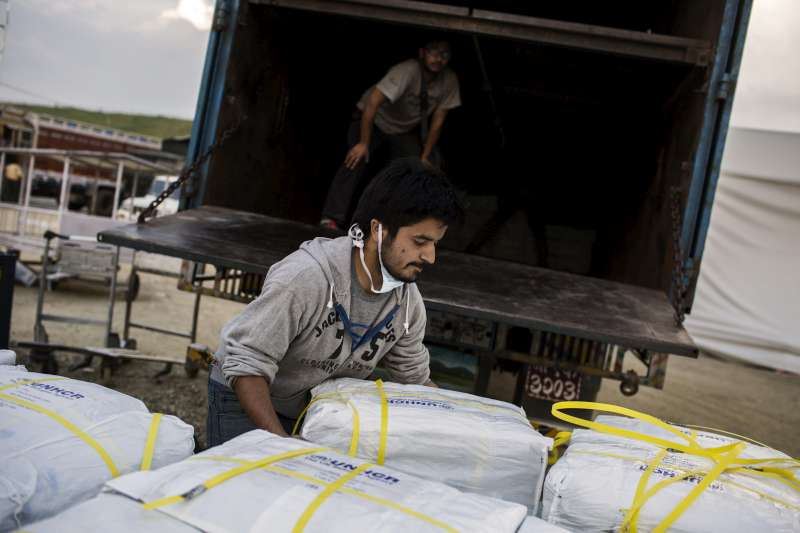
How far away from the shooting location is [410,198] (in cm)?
207

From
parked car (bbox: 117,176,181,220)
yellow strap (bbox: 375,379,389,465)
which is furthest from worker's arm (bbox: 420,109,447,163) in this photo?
parked car (bbox: 117,176,181,220)

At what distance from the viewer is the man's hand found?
4.70m

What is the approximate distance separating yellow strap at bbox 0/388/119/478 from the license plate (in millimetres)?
2825

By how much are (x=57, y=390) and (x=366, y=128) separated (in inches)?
137

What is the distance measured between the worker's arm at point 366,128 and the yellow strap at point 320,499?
3588mm

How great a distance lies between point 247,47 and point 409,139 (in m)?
1.53

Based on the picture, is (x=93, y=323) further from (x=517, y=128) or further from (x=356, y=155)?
(x=517, y=128)

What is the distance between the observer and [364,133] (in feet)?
15.5

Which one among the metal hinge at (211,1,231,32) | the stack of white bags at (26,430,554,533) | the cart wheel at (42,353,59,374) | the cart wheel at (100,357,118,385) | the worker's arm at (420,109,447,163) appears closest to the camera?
the stack of white bags at (26,430,554,533)

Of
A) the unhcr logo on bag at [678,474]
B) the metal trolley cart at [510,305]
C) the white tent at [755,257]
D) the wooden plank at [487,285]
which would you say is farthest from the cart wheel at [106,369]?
the white tent at [755,257]

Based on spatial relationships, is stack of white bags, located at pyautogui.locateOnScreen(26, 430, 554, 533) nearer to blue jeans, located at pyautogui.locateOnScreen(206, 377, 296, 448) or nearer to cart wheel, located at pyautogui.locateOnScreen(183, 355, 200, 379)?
blue jeans, located at pyautogui.locateOnScreen(206, 377, 296, 448)

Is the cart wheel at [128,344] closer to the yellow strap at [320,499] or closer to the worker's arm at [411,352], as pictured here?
the worker's arm at [411,352]

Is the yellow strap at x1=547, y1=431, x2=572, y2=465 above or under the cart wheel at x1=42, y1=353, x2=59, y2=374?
above

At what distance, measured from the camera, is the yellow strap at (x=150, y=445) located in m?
1.36
